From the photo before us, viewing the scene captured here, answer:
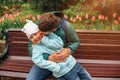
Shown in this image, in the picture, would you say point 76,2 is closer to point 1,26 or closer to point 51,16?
point 1,26

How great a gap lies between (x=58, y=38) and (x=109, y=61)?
107 centimetres

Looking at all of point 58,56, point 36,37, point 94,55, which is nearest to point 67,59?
point 58,56

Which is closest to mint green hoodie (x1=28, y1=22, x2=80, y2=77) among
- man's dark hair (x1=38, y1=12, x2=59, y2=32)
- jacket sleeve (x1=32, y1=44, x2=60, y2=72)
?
jacket sleeve (x1=32, y1=44, x2=60, y2=72)

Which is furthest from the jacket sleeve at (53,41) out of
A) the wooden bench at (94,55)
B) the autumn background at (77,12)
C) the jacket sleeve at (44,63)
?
the autumn background at (77,12)

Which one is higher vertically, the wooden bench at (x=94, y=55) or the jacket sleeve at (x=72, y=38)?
the jacket sleeve at (x=72, y=38)

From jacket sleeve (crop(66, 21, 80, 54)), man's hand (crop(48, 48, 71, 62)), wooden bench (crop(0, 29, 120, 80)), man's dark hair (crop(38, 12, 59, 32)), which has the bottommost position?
wooden bench (crop(0, 29, 120, 80))

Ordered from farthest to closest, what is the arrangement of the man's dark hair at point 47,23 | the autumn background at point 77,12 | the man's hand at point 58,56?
the autumn background at point 77,12
the man's hand at point 58,56
the man's dark hair at point 47,23

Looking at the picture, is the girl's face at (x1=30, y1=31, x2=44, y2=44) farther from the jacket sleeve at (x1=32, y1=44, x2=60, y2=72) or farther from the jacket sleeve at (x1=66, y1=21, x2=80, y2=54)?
the jacket sleeve at (x1=66, y1=21, x2=80, y2=54)

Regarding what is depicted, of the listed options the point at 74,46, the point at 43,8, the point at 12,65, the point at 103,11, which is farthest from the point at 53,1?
the point at 74,46

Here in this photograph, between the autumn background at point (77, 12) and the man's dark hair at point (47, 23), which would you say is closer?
the man's dark hair at point (47, 23)

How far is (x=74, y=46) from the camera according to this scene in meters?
5.78

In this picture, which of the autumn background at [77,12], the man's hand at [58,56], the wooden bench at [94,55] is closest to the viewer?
the man's hand at [58,56]

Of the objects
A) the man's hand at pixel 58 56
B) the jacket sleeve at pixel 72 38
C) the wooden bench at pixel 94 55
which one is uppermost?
the jacket sleeve at pixel 72 38

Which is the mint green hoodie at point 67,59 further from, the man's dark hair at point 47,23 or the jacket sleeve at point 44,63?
the man's dark hair at point 47,23
